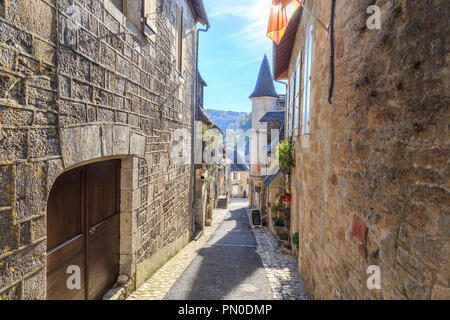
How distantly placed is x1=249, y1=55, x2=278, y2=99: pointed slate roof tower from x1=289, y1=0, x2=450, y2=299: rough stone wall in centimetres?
1691

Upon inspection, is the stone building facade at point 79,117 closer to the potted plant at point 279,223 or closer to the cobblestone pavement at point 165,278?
the cobblestone pavement at point 165,278

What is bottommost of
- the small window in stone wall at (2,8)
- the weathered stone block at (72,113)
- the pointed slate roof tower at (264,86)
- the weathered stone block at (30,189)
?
the weathered stone block at (30,189)

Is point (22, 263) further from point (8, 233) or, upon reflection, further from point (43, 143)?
point (43, 143)

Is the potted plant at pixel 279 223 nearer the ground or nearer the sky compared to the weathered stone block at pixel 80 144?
nearer the ground

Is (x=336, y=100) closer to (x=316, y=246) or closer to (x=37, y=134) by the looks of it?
(x=316, y=246)

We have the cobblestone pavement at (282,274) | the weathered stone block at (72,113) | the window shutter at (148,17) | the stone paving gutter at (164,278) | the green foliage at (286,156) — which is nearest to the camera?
the weathered stone block at (72,113)

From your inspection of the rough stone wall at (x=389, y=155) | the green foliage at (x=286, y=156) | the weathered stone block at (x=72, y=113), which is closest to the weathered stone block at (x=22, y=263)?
the weathered stone block at (x=72, y=113)

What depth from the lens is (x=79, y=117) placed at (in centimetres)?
232

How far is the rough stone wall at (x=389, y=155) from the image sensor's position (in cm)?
136

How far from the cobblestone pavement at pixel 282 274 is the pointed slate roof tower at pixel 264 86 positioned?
14317 mm
